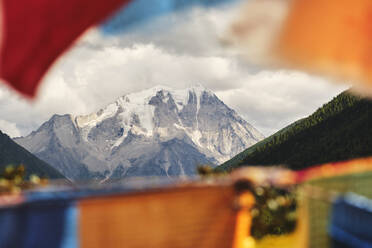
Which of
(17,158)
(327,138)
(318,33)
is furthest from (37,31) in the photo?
(17,158)

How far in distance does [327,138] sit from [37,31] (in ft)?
286

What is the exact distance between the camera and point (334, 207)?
4.22 m

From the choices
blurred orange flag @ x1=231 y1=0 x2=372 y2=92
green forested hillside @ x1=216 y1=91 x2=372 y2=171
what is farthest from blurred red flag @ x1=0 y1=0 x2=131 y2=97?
green forested hillside @ x1=216 y1=91 x2=372 y2=171

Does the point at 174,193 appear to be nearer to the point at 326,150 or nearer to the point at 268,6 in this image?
the point at 268,6

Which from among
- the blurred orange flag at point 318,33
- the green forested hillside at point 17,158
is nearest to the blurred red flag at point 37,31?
the blurred orange flag at point 318,33

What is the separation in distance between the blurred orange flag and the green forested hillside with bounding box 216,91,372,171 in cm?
6653

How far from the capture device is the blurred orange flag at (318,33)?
514 cm

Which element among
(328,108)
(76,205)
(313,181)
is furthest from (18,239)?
(328,108)

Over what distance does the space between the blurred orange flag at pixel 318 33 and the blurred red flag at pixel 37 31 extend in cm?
125

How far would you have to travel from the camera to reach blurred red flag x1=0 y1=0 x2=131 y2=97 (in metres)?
4.91

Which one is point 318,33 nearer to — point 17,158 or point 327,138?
point 327,138

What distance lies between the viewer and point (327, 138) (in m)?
88.9

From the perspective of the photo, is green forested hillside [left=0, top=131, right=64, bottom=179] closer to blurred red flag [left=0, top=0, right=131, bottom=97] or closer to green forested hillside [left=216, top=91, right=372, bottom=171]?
green forested hillside [left=216, top=91, right=372, bottom=171]

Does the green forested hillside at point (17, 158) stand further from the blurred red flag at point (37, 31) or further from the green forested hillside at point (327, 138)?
the blurred red flag at point (37, 31)
